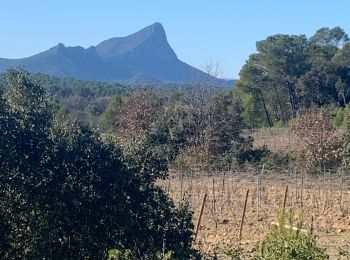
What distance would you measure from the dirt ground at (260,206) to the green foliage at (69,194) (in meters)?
Result: 4.33

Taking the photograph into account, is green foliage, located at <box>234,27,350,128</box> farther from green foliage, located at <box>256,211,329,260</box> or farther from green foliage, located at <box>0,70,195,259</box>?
green foliage, located at <box>256,211,329,260</box>

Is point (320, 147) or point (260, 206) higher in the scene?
point (320, 147)

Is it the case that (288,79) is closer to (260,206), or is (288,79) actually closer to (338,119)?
(338,119)

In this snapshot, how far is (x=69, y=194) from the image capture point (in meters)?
9.06

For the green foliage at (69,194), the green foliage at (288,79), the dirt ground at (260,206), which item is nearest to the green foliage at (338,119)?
the green foliage at (288,79)

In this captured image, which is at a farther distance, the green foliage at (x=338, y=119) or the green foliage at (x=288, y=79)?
the green foliage at (x=288, y=79)

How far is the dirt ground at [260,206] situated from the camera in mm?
15281

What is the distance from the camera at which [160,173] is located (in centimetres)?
1033

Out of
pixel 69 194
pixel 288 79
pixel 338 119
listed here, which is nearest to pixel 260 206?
pixel 69 194

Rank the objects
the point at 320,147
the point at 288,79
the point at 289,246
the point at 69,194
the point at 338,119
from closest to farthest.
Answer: the point at 289,246 → the point at 69,194 → the point at 320,147 → the point at 338,119 → the point at 288,79

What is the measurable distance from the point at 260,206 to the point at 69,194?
980cm

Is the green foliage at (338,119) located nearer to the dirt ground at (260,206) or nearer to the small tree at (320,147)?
the small tree at (320,147)

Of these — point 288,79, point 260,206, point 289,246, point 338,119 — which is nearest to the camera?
point 289,246

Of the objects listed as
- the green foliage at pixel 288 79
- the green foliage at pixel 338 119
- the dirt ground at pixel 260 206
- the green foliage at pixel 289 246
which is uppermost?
the green foliage at pixel 288 79
